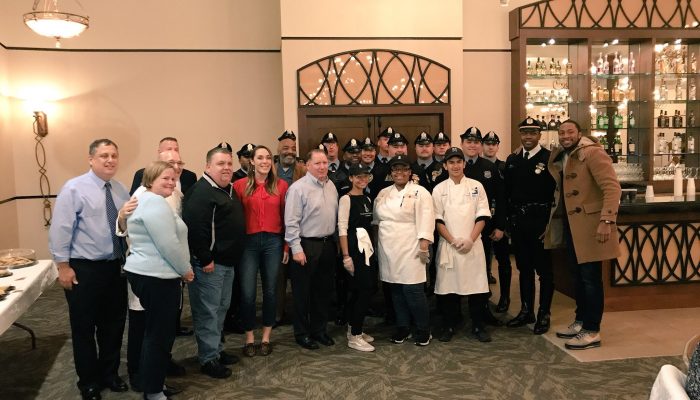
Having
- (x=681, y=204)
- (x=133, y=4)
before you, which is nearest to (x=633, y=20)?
(x=681, y=204)

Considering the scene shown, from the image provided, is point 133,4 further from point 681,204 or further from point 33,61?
point 681,204

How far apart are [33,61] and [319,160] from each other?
469 cm

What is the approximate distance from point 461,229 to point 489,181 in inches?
23.8

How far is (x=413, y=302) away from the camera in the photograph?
4.26 m

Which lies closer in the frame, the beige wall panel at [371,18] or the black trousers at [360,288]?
the black trousers at [360,288]

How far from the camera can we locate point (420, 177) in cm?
500

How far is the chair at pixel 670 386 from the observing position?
1758mm

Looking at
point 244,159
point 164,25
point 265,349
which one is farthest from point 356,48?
point 265,349

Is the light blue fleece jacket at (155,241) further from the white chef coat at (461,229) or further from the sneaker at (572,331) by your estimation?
the sneaker at (572,331)


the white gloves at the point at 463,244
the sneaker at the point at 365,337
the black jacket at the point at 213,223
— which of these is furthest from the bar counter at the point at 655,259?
the black jacket at the point at 213,223

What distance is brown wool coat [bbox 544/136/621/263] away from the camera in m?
4.00

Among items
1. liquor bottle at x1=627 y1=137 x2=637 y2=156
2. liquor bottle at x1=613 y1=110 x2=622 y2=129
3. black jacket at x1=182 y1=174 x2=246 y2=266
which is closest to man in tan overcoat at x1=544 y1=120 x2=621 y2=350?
black jacket at x1=182 y1=174 x2=246 y2=266

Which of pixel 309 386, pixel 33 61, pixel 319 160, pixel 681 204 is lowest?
pixel 309 386

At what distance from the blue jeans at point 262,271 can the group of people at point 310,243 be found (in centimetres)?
1
